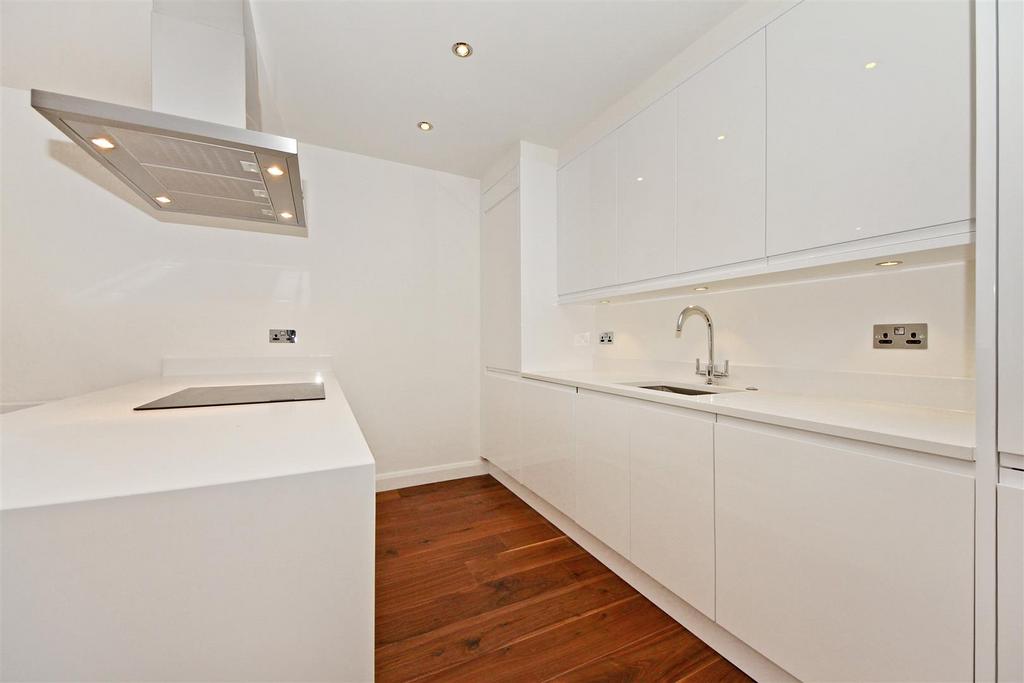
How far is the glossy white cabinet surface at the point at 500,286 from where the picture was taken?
2.60 m

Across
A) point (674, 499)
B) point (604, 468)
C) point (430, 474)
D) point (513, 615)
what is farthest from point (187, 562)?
point (430, 474)

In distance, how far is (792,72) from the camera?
1.33 metres

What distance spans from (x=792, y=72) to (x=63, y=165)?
11.1 ft

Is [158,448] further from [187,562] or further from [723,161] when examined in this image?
[723,161]

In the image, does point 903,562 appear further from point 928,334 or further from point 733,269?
point 733,269

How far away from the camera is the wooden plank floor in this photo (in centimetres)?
129

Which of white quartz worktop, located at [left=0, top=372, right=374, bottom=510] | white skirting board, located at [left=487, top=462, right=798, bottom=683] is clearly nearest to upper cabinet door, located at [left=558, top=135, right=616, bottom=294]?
white skirting board, located at [left=487, top=462, right=798, bottom=683]

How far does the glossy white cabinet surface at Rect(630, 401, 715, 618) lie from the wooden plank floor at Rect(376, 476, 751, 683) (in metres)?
0.20

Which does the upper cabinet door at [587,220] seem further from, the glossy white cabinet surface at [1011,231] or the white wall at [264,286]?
the glossy white cabinet surface at [1011,231]

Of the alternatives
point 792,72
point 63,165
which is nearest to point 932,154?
point 792,72

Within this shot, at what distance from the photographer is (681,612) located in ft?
4.86

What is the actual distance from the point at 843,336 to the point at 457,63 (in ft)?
6.54

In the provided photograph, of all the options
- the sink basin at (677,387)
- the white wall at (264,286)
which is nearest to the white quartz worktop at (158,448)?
the white wall at (264,286)

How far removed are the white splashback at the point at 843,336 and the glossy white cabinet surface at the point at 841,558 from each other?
1.82 feet
